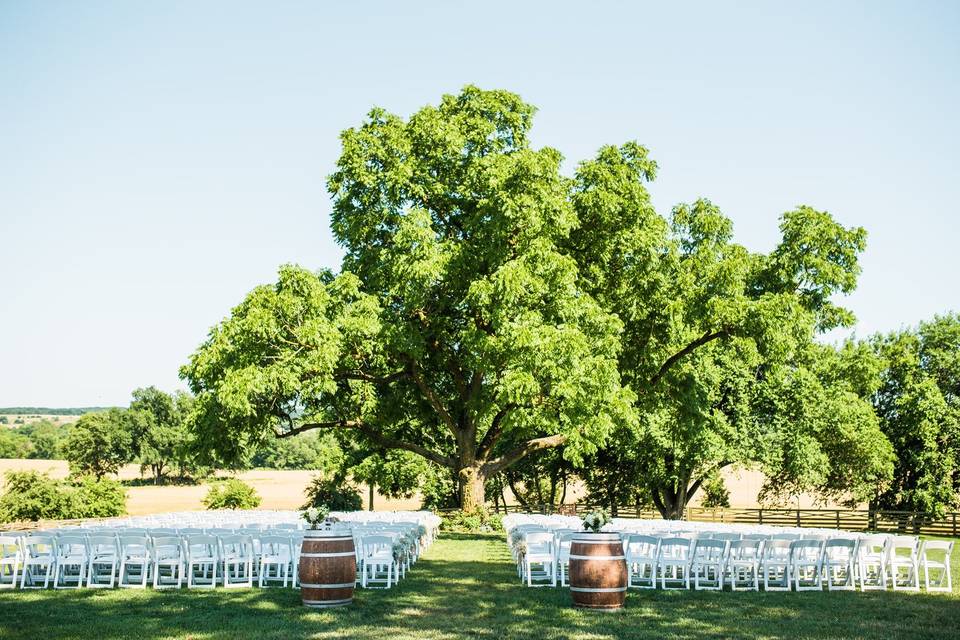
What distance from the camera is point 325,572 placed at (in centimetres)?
1120

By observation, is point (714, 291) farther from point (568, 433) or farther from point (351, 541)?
point (351, 541)

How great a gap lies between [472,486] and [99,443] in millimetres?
61037

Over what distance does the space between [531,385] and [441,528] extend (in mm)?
9123

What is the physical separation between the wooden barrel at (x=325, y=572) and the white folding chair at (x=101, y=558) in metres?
3.60

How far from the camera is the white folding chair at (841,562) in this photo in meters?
13.4

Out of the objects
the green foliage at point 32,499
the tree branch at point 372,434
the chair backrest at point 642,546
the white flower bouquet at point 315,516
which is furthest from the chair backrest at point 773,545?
the green foliage at point 32,499

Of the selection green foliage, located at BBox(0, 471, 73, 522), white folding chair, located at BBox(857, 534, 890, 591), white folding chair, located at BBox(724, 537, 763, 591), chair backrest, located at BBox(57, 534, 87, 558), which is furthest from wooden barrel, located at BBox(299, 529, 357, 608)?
green foliage, located at BBox(0, 471, 73, 522)

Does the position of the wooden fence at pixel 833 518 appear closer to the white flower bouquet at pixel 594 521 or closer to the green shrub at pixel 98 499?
the green shrub at pixel 98 499

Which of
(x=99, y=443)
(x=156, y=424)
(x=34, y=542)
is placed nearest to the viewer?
(x=34, y=542)

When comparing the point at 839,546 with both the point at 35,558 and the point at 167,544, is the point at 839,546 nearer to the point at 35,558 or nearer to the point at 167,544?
the point at 167,544

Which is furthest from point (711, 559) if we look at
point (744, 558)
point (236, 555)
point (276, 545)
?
point (236, 555)

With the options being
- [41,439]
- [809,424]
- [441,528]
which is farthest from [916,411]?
[41,439]

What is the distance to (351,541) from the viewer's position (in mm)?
11500

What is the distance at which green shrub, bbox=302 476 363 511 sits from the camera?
1401 inches
